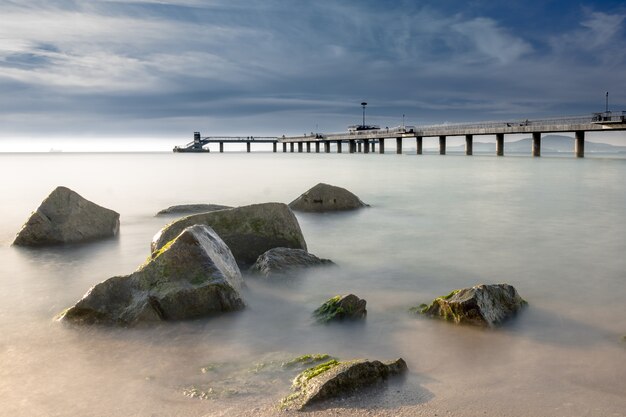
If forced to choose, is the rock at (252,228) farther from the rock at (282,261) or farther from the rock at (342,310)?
the rock at (342,310)

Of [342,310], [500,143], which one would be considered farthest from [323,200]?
[500,143]

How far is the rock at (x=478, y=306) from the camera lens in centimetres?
546

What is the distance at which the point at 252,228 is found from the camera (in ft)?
27.5

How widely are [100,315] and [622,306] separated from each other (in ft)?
19.1

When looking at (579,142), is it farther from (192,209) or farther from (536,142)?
(192,209)

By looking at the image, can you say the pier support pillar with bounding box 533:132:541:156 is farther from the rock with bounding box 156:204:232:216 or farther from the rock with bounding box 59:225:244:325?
the rock with bounding box 59:225:244:325

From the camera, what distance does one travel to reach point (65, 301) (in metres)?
6.71

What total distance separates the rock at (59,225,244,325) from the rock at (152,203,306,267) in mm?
2190

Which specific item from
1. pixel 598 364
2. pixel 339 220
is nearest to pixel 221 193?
pixel 339 220

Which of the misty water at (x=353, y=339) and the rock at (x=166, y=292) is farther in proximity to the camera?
the rock at (x=166, y=292)

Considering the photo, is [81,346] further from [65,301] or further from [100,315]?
[65,301]

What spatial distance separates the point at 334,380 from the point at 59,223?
8.15m

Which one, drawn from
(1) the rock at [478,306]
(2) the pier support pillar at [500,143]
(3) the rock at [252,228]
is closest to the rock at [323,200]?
(3) the rock at [252,228]

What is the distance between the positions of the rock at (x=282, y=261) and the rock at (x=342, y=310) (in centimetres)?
181
